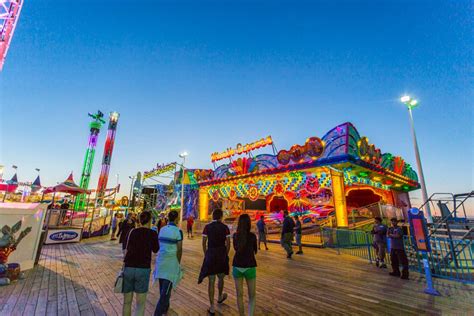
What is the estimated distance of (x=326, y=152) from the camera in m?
13.4

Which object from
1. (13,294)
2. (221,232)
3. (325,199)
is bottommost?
(13,294)

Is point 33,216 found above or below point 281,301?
above

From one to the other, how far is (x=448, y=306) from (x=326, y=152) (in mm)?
10147

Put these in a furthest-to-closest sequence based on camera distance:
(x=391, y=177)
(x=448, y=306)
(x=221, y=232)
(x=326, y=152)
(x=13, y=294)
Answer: (x=391, y=177) < (x=326, y=152) < (x=13, y=294) < (x=448, y=306) < (x=221, y=232)

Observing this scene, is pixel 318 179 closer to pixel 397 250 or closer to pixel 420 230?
pixel 397 250

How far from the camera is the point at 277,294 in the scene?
14.1 ft

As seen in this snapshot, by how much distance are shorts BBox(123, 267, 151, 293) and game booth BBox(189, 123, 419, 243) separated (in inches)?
474

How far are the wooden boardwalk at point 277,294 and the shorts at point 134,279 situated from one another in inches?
45.1

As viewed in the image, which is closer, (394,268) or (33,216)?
(394,268)

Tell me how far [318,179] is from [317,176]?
24 centimetres

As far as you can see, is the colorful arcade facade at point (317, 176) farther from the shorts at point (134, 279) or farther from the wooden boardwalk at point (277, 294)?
the shorts at point (134, 279)

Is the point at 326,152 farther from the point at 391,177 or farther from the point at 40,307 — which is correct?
the point at 40,307

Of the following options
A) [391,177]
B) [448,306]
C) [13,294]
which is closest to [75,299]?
[13,294]

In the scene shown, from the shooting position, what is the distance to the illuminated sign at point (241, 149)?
18269mm
